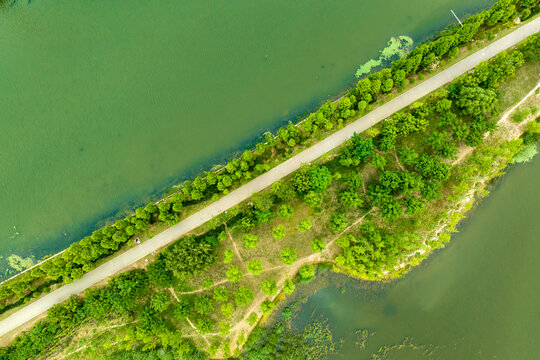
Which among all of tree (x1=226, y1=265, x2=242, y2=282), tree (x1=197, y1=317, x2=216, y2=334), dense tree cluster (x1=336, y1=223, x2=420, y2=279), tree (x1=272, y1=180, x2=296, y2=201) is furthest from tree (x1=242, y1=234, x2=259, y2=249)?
tree (x1=197, y1=317, x2=216, y2=334)

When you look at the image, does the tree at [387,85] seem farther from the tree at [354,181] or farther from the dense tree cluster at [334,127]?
the tree at [354,181]

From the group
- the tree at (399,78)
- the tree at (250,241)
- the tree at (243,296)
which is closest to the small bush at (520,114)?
the tree at (399,78)

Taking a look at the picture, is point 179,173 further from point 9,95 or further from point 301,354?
point 301,354

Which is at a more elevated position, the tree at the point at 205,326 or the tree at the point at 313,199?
the tree at the point at 313,199

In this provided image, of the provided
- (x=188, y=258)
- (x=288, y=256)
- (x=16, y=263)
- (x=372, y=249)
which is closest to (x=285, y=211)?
(x=288, y=256)

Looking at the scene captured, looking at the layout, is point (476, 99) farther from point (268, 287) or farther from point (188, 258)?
point (188, 258)

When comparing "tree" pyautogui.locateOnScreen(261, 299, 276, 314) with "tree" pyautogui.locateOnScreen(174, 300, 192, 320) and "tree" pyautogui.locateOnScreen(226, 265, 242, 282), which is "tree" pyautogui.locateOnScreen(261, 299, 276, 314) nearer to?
"tree" pyautogui.locateOnScreen(226, 265, 242, 282)

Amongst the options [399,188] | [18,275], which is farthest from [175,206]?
[399,188]
